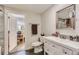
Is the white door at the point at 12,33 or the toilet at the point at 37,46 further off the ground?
the white door at the point at 12,33

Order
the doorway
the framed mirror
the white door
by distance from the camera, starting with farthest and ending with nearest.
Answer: the white door → the doorway → the framed mirror

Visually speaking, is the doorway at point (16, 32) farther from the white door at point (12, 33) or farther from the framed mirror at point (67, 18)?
the framed mirror at point (67, 18)

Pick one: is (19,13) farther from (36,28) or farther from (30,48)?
(30,48)

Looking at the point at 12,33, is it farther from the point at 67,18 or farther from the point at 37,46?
the point at 67,18

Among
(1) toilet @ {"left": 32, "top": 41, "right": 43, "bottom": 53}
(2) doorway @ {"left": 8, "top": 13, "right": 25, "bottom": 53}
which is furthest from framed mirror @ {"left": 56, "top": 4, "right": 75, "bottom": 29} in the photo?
(2) doorway @ {"left": 8, "top": 13, "right": 25, "bottom": 53}

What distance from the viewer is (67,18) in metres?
1.79

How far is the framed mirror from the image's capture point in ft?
5.28

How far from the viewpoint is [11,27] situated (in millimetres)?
2980

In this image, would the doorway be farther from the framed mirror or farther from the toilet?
the framed mirror

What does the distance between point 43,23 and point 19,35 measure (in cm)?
96

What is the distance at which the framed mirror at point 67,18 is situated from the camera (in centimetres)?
161

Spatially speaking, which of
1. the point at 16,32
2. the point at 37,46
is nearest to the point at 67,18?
the point at 37,46

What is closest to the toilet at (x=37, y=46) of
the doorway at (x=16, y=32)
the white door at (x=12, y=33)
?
the doorway at (x=16, y=32)

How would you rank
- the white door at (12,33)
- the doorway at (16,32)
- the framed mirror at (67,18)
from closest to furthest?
1. the framed mirror at (67,18)
2. the doorway at (16,32)
3. the white door at (12,33)
